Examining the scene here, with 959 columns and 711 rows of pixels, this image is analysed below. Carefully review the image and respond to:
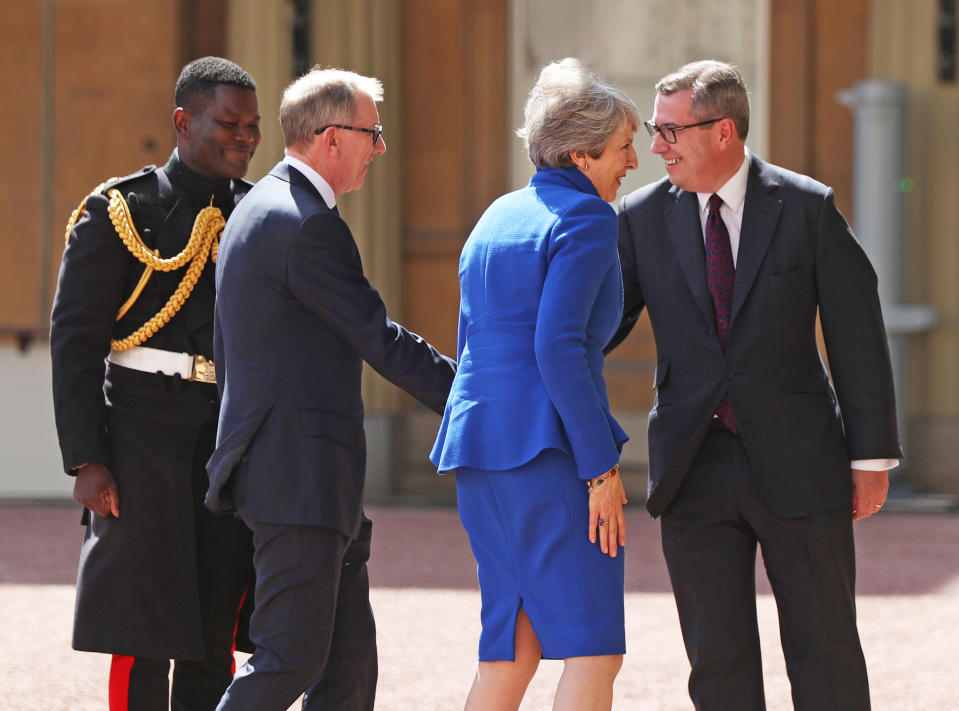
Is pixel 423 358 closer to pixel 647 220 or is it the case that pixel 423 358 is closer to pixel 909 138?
pixel 647 220

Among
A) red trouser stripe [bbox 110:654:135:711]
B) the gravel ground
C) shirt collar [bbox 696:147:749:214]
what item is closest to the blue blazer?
shirt collar [bbox 696:147:749:214]

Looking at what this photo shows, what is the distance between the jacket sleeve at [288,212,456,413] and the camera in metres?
3.18

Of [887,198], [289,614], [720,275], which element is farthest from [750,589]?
[887,198]

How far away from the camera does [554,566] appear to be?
3111 mm

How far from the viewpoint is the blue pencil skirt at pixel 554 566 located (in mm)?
3102

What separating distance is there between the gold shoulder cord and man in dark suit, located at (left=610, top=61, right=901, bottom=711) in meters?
1.15

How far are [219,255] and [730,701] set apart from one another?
1.57 metres

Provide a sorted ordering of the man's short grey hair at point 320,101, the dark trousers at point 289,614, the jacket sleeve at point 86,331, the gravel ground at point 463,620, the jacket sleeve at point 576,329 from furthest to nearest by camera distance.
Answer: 1. the gravel ground at point 463,620
2. the jacket sleeve at point 86,331
3. the man's short grey hair at point 320,101
4. the dark trousers at point 289,614
5. the jacket sleeve at point 576,329

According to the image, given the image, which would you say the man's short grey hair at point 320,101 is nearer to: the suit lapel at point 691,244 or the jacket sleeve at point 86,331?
the jacket sleeve at point 86,331

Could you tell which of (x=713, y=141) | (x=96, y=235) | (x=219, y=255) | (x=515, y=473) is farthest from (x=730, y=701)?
(x=96, y=235)

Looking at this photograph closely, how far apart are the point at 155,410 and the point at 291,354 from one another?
578 millimetres

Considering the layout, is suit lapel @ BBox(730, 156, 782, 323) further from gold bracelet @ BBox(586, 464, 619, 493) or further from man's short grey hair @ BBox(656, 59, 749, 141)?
gold bracelet @ BBox(586, 464, 619, 493)

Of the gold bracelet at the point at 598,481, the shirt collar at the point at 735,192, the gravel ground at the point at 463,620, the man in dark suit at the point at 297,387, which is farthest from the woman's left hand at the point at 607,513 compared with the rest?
the gravel ground at the point at 463,620

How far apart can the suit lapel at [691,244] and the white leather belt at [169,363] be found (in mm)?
1191
